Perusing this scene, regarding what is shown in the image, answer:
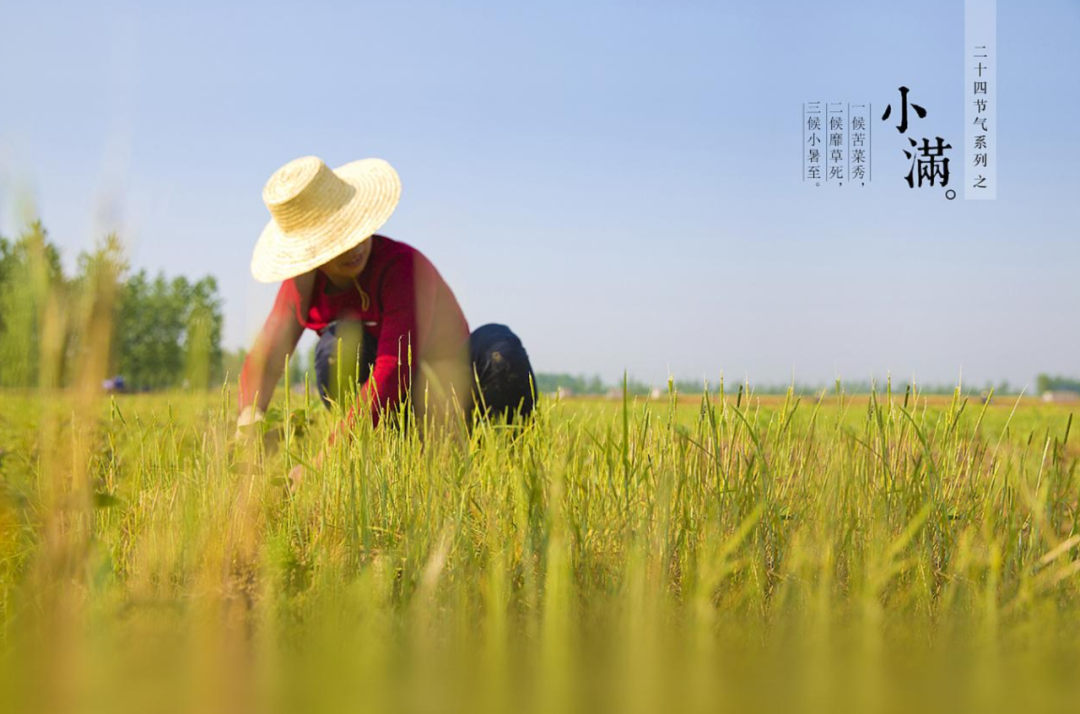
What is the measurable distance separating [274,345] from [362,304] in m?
0.43

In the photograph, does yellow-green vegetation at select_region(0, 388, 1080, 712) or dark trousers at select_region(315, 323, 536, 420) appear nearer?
yellow-green vegetation at select_region(0, 388, 1080, 712)

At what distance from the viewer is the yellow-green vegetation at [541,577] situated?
0.95m

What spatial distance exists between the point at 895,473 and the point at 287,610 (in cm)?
158

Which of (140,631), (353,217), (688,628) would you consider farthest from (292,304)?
(688,628)

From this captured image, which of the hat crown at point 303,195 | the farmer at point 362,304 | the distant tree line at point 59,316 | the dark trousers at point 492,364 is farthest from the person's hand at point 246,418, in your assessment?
the distant tree line at point 59,316

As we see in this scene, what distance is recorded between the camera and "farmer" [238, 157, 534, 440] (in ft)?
10.8

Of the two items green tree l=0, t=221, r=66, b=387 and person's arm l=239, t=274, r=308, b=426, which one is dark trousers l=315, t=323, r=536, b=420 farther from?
green tree l=0, t=221, r=66, b=387

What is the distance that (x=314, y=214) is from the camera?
3.35 meters

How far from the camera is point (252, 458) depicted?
2.18m

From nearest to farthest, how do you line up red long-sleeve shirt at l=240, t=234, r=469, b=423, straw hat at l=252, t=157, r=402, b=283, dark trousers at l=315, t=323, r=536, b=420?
straw hat at l=252, t=157, r=402, b=283 → red long-sleeve shirt at l=240, t=234, r=469, b=423 → dark trousers at l=315, t=323, r=536, b=420

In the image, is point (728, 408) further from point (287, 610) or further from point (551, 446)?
point (287, 610)

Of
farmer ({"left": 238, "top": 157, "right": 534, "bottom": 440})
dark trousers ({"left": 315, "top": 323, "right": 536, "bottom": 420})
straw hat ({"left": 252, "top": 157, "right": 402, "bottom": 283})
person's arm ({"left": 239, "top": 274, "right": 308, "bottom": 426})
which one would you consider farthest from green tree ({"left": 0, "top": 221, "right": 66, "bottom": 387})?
dark trousers ({"left": 315, "top": 323, "right": 536, "bottom": 420})

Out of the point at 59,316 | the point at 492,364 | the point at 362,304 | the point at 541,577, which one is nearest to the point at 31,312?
the point at 59,316

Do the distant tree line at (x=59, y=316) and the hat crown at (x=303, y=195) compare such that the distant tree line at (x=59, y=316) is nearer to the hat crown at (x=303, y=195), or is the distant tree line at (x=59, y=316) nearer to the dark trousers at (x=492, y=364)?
the hat crown at (x=303, y=195)
